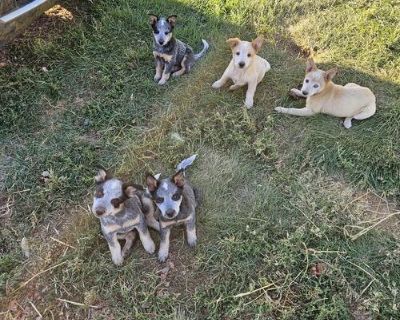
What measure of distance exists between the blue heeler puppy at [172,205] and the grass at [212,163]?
19 cm

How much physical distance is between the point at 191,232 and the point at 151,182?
0.77 meters

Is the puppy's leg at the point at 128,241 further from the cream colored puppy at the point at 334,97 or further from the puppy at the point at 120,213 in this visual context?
the cream colored puppy at the point at 334,97

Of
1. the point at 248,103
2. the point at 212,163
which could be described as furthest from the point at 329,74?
the point at 212,163

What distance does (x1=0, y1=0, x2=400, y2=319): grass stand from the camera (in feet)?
14.6

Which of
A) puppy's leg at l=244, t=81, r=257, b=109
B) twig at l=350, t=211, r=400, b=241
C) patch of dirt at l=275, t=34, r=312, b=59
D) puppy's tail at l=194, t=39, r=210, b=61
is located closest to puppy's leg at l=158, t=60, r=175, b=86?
puppy's tail at l=194, t=39, r=210, b=61

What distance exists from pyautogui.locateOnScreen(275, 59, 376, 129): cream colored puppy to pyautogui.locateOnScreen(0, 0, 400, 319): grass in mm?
168

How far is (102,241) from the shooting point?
482 centimetres

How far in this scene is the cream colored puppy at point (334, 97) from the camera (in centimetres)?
565

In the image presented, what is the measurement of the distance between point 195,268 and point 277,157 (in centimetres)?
175

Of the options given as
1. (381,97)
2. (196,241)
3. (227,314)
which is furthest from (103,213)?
(381,97)

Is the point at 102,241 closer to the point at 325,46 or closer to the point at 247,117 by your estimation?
the point at 247,117

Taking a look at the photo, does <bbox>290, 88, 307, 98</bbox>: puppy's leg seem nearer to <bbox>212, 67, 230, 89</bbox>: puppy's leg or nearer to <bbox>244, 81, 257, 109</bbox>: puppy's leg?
<bbox>244, 81, 257, 109</bbox>: puppy's leg

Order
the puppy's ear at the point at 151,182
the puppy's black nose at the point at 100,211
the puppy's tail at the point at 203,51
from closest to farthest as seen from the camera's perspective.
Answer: the puppy's black nose at the point at 100,211
the puppy's ear at the point at 151,182
the puppy's tail at the point at 203,51

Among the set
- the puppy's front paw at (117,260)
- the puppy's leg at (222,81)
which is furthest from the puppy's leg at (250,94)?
the puppy's front paw at (117,260)
